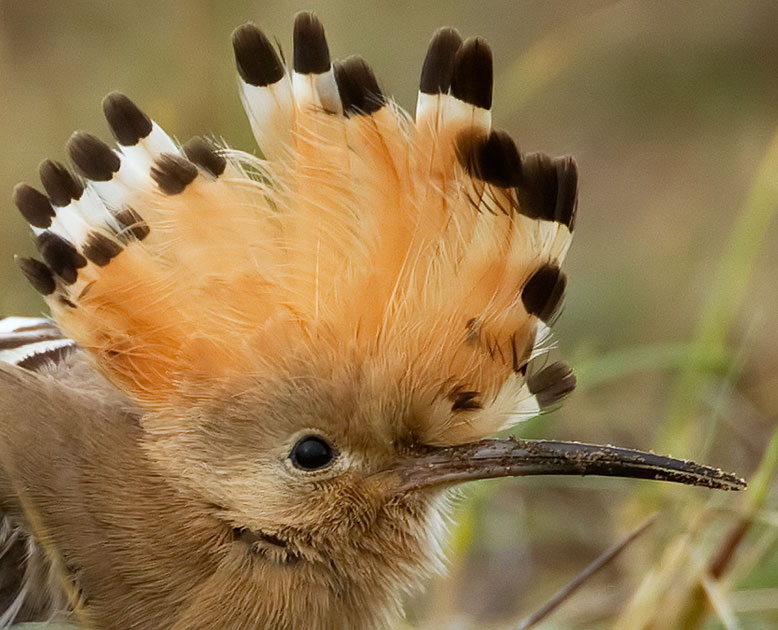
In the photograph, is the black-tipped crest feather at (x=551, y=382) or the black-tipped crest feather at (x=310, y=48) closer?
the black-tipped crest feather at (x=310, y=48)

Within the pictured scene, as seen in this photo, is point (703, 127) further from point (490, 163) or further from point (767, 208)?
point (490, 163)

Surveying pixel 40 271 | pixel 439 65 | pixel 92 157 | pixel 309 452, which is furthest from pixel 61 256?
pixel 439 65

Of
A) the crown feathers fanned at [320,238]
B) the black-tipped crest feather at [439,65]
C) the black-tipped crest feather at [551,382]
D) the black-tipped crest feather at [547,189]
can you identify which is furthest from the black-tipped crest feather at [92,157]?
the black-tipped crest feather at [551,382]

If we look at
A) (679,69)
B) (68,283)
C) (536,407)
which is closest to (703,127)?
(679,69)

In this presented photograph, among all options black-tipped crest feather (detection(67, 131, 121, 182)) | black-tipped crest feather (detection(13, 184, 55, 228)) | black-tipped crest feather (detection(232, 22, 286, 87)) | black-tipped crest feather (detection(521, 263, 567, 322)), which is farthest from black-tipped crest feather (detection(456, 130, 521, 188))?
black-tipped crest feather (detection(13, 184, 55, 228))

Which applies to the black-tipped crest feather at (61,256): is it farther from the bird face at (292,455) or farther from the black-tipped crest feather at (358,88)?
the black-tipped crest feather at (358,88)


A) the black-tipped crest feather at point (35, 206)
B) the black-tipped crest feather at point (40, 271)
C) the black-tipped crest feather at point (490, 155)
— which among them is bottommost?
the black-tipped crest feather at point (40, 271)
